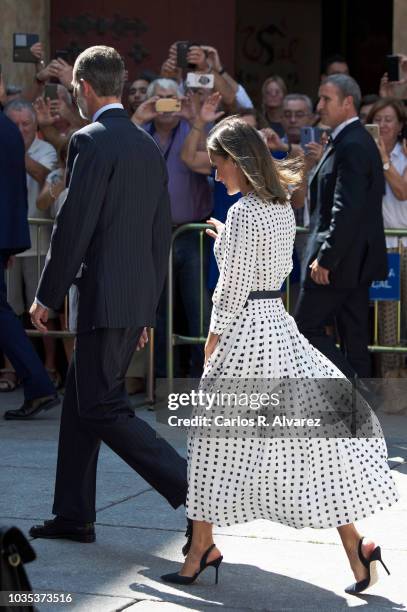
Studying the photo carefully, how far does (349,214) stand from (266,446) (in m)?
3.35

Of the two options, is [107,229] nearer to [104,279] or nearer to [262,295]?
[104,279]

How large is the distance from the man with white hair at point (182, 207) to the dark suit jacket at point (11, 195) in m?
1.08

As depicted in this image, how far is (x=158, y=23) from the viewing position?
14.2 metres

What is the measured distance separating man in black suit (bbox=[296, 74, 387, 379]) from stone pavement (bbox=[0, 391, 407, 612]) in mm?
1501

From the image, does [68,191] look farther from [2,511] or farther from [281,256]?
[2,511]

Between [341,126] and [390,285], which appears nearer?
[341,126]

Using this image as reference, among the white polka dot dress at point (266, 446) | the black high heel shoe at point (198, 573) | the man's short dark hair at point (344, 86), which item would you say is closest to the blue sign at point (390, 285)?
the man's short dark hair at point (344, 86)

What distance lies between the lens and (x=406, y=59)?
35.6 ft

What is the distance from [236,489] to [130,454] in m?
0.79

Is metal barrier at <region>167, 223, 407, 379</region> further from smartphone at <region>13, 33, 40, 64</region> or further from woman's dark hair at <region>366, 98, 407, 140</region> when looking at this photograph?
smartphone at <region>13, 33, 40, 64</region>

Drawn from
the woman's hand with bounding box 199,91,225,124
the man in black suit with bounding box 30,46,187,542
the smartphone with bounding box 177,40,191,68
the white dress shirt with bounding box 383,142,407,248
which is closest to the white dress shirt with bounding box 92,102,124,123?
the man in black suit with bounding box 30,46,187,542

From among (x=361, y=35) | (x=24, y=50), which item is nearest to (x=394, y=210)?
(x=24, y=50)

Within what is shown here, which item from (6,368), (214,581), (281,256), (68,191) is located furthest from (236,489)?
(6,368)

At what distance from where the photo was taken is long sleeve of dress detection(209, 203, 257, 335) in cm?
545
